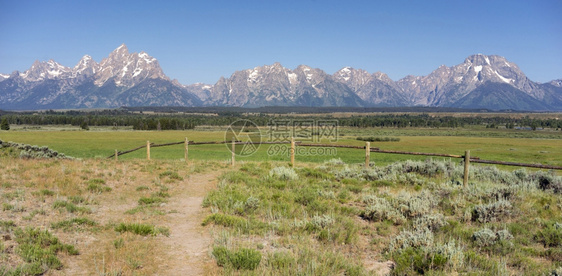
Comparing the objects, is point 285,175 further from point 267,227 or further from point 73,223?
point 73,223

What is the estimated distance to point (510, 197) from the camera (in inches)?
420

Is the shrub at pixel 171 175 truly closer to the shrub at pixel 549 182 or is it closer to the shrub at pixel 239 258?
the shrub at pixel 239 258

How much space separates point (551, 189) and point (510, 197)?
10.3 ft

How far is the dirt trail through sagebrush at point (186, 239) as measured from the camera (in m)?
5.82

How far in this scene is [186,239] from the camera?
727 centimetres

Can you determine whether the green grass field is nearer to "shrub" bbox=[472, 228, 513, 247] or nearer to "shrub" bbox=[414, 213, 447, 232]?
"shrub" bbox=[414, 213, 447, 232]

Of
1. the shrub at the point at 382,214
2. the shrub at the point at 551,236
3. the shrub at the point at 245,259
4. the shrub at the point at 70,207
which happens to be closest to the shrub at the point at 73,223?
the shrub at the point at 70,207

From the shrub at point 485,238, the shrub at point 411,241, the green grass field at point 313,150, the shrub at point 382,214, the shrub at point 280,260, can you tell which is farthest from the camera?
the green grass field at point 313,150

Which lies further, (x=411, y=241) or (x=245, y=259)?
(x=411, y=241)

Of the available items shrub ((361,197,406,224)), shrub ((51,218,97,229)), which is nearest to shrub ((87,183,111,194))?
shrub ((51,218,97,229))

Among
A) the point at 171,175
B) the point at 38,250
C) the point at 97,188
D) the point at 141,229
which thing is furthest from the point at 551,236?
the point at 171,175

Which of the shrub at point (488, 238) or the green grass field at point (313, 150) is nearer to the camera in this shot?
the shrub at point (488, 238)

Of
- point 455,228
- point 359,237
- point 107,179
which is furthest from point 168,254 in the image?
point 107,179

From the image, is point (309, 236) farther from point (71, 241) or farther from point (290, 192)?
point (71, 241)
